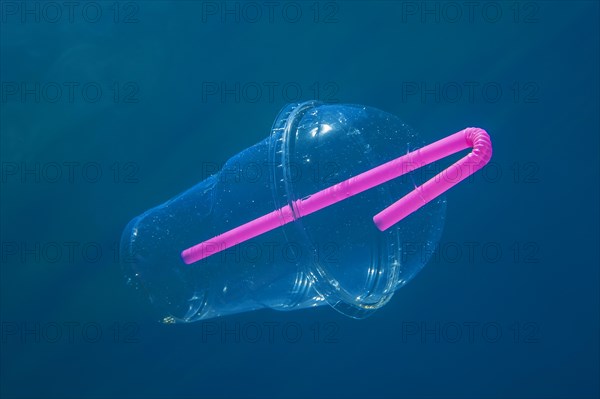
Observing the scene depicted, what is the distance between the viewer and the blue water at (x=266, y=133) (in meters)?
2.18

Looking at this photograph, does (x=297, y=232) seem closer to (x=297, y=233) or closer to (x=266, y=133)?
(x=297, y=233)

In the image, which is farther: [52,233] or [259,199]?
[52,233]

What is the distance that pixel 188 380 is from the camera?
7.32 ft

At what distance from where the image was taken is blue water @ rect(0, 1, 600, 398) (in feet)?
7.14

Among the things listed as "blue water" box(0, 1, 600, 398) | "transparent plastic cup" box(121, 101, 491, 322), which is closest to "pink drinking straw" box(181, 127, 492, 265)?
"transparent plastic cup" box(121, 101, 491, 322)

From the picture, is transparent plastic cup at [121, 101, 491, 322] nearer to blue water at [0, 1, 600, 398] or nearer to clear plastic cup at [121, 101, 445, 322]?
clear plastic cup at [121, 101, 445, 322]

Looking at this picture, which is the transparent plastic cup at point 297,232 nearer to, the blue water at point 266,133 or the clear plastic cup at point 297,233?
the clear plastic cup at point 297,233

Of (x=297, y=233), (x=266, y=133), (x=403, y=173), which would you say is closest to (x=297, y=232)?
(x=297, y=233)

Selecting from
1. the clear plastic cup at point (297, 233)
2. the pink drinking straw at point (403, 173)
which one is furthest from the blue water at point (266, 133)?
the pink drinking straw at point (403, 173)

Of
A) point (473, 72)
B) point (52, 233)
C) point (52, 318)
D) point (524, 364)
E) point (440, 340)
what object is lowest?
point (524, 364)

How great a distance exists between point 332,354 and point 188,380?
0.64 meters

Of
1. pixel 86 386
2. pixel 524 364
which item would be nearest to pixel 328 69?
pixel 524 364

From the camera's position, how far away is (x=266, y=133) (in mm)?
2174

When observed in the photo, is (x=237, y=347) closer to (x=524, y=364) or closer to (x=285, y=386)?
(x=285, y=386)
